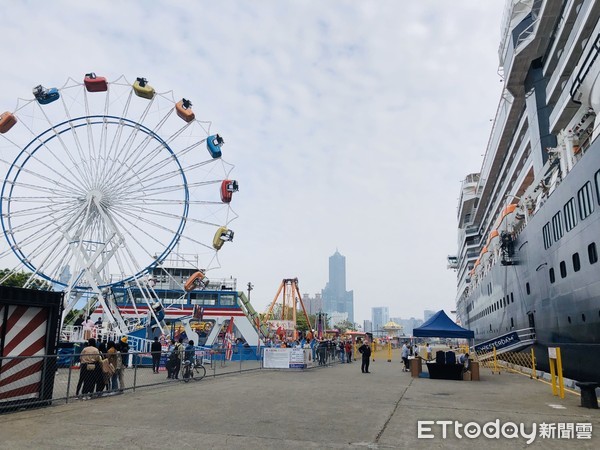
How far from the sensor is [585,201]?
13.1 metres

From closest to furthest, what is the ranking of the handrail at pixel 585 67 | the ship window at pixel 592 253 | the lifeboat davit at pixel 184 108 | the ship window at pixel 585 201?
the ship window at pixel 592 253 → the ship window at pixel 585 201 → the handrail at pixel 585 67 → the lifeboat davit at pixel 184 108

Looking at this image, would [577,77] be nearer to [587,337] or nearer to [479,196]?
[587,337]

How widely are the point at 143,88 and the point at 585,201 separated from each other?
22.0 metres

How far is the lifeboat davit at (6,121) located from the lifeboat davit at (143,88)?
658 cm

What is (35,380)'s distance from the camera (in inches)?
393

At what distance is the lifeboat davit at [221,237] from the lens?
26.7m

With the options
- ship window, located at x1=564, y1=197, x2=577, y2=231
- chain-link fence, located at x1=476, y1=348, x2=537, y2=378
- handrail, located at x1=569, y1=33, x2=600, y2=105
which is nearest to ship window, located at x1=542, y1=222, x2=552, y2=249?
ship window, located at x1=564, y1=197, x2=577, y2=231

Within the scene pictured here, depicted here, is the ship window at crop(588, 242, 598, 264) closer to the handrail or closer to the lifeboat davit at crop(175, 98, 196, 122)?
the handrail

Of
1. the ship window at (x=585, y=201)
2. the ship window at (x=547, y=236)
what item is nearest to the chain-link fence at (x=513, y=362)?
the ship window at (x=547, y=236)

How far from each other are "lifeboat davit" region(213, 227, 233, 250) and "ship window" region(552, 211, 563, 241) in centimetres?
1699

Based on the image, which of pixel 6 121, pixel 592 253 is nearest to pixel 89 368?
pixel 592 253

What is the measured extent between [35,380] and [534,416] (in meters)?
10.4

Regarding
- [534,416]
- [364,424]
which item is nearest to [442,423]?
[364,424]

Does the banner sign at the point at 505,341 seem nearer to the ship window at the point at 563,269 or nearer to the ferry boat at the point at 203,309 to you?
the ship window at the point at 563,269
